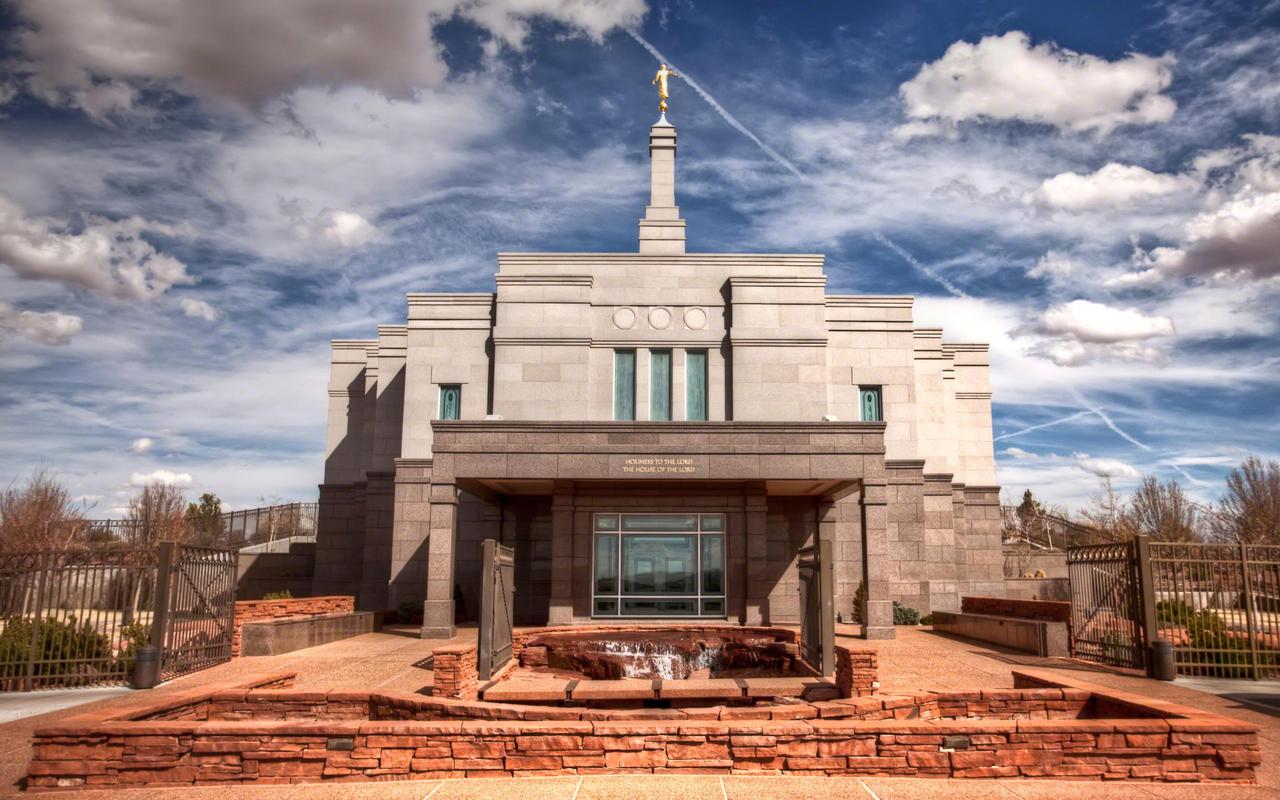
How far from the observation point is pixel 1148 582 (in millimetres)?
17734

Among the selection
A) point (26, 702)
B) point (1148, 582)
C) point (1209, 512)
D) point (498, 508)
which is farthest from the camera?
point (1209, 512)

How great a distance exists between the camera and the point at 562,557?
26.6 m

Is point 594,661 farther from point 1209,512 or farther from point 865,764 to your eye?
point 1209,512

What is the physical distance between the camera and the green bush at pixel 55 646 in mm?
16625

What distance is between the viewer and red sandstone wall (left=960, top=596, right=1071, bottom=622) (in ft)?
72.1

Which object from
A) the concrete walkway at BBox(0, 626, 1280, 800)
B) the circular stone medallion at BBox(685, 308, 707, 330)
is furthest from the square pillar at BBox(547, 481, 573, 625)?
the concrete walkway at BBox(0, 626, 1280, 800)

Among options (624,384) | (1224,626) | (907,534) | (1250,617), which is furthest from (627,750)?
(907,534)

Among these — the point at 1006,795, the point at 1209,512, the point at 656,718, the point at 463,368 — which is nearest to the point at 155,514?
the point at 463,368

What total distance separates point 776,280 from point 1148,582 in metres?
18.2

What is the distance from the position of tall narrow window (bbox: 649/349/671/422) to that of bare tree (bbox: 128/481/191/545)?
27.6m

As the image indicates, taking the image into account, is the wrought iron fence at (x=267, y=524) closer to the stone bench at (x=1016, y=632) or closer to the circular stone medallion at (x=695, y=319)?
the circular stone medallion at (x=695, y=319)

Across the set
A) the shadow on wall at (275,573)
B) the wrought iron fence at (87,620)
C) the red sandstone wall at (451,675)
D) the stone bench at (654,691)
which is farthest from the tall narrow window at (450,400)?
the stone bench at (654,691)

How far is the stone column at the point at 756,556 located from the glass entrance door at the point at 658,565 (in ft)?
2.70

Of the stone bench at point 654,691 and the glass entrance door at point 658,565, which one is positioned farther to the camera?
the glass entrance door at point 658,565
